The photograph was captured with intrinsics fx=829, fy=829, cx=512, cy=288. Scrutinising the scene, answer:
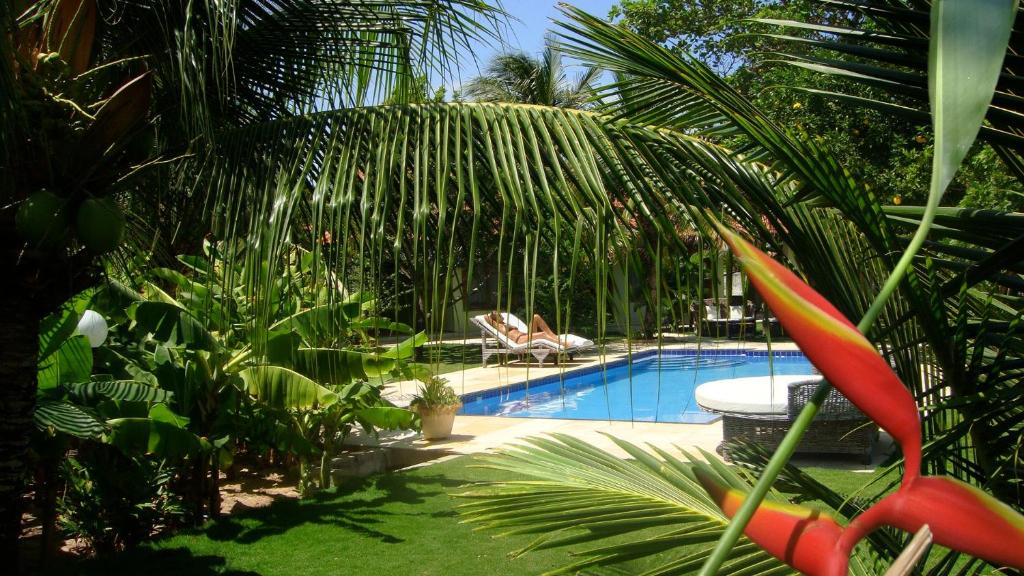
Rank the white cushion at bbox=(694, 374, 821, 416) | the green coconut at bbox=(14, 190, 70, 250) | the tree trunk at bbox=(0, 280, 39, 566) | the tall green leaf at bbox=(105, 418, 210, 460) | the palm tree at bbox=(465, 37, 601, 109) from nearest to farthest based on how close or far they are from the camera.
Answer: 1. the green coconut at bbox=(14, 190, 70, 250)
2. the tree trunk at bbox=(0, 280, 39, 566)
3. the tall green leaf at bbox=(105, 418, 210, 460)
4. the white cushion at bbox=(694, 374, 821, 416)
5. the palm tree at bbox=(465, 37, 601, 109)

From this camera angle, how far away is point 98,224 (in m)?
2.33

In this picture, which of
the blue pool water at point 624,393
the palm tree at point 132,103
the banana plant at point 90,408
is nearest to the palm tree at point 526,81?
the blue pool water at point 624,393

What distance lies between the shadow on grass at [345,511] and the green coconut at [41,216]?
4.40 metres

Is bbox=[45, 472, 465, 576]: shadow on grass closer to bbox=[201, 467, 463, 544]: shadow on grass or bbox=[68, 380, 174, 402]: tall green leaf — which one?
bbox=[201, 467, 463, 544]: shadow on grass

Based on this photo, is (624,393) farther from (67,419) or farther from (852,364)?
(852,364)

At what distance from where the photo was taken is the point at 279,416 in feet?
23.9

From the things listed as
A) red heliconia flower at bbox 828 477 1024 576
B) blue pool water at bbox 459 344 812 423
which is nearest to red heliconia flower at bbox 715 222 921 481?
red heliconia flower at bbox 828 477 1024 576

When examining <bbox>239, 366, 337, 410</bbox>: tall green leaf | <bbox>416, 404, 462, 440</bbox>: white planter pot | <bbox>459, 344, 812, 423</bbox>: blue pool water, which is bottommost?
<bbox>459, 344, 812, 423</bbox>: blue pool water

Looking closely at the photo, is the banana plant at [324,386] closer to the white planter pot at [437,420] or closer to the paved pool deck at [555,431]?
the paved pool deck at [555,431]

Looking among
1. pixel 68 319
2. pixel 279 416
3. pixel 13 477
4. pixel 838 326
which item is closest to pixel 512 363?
pixel 279 416

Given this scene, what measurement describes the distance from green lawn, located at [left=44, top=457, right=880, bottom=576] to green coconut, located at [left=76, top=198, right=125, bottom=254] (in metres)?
3.04

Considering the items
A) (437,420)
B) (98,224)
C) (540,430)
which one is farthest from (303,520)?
(98,224)

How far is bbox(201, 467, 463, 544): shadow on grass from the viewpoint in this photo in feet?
21.2

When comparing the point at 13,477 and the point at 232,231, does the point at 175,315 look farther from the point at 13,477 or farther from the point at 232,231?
the point at 232,231
